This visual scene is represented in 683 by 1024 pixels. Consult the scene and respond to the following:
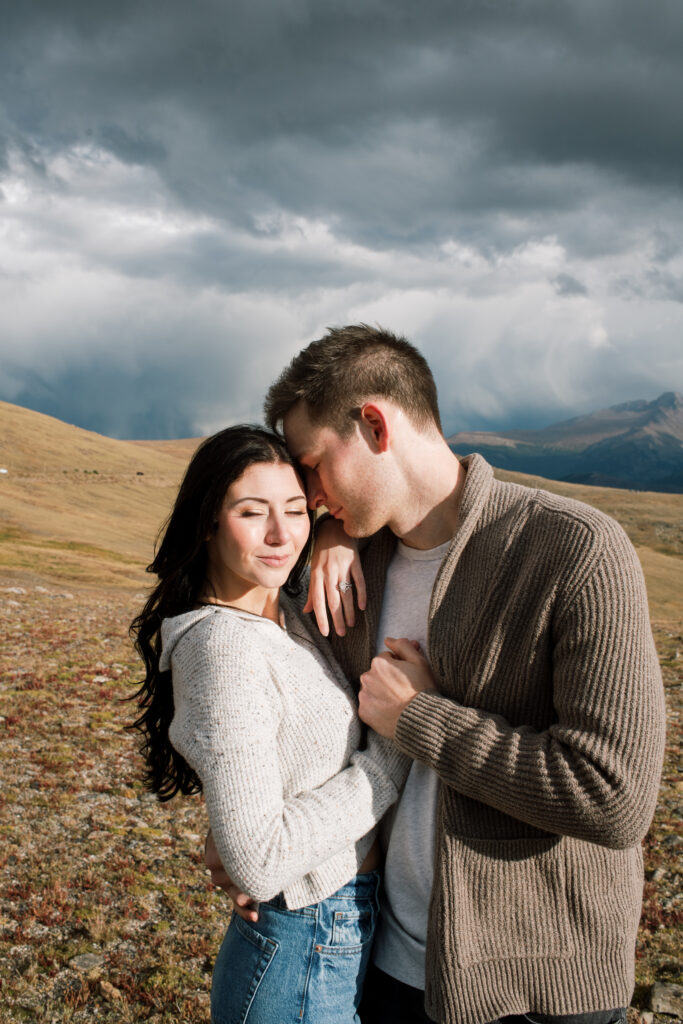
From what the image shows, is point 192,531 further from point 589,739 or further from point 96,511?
point 96,511

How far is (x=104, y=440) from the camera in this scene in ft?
463

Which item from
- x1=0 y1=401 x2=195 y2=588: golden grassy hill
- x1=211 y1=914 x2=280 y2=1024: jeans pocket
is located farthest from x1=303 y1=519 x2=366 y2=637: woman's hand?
x1=0 y1=401 x2=195 y2=588: golden grassy hill

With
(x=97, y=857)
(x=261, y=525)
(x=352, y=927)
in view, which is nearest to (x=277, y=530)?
(x=261, y=525)

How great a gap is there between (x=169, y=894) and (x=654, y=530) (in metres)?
107

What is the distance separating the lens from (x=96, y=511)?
77.8m

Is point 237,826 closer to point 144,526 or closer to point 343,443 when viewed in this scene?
point 343,443

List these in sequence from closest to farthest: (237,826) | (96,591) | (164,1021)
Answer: (237,826), (164,1021), (96,591)

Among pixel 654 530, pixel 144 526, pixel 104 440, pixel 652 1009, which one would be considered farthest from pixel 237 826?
pixel 104 440

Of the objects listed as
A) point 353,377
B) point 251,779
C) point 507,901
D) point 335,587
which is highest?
point 353,377

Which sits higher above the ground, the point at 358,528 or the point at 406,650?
the point at 358,528

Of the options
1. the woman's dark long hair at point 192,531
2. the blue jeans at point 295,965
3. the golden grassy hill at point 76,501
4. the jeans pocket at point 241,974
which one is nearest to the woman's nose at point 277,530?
the woman's dark long hair at point 192,531

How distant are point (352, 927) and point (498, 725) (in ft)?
3.51

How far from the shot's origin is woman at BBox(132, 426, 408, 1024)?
248 centimetres

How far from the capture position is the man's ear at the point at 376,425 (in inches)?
123
